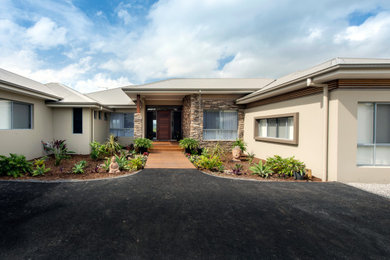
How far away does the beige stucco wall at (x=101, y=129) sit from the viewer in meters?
10.4

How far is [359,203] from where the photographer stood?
3.84m

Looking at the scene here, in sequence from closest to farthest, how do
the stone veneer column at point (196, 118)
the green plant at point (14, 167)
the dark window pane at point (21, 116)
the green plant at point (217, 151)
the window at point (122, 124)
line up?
the green plant at point (14, 167) < the dark window pane at point (21, 116) < the green plant at point (217, 151) < the stone veneer column at point (196, 118) < the window at point (122, 124)

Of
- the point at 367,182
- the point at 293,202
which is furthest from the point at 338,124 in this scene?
the point at 293,202

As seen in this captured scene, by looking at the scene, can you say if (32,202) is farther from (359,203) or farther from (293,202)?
(359,203)

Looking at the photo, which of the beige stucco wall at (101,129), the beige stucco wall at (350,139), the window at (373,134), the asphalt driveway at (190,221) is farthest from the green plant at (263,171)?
the beige stucco wall at (101,129)

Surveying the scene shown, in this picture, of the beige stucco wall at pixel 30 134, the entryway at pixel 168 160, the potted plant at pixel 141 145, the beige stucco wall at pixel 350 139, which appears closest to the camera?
the beige stucco wall at pixel 350 139

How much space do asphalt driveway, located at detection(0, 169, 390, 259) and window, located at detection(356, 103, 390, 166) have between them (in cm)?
146

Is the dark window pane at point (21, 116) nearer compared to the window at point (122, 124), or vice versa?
the dark window pane at point (21, 116)

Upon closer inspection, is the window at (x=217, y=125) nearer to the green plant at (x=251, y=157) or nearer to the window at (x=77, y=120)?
the green plant at (x=251, y=157)

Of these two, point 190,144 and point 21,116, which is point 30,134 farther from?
point 190,144

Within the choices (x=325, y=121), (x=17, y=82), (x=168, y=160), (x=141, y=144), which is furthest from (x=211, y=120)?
(x=17, y=82)

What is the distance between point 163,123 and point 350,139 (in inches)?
434

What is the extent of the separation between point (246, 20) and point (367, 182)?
808 cm

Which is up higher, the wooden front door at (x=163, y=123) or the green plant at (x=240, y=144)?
the wooden front door at (x=163, y=123)
